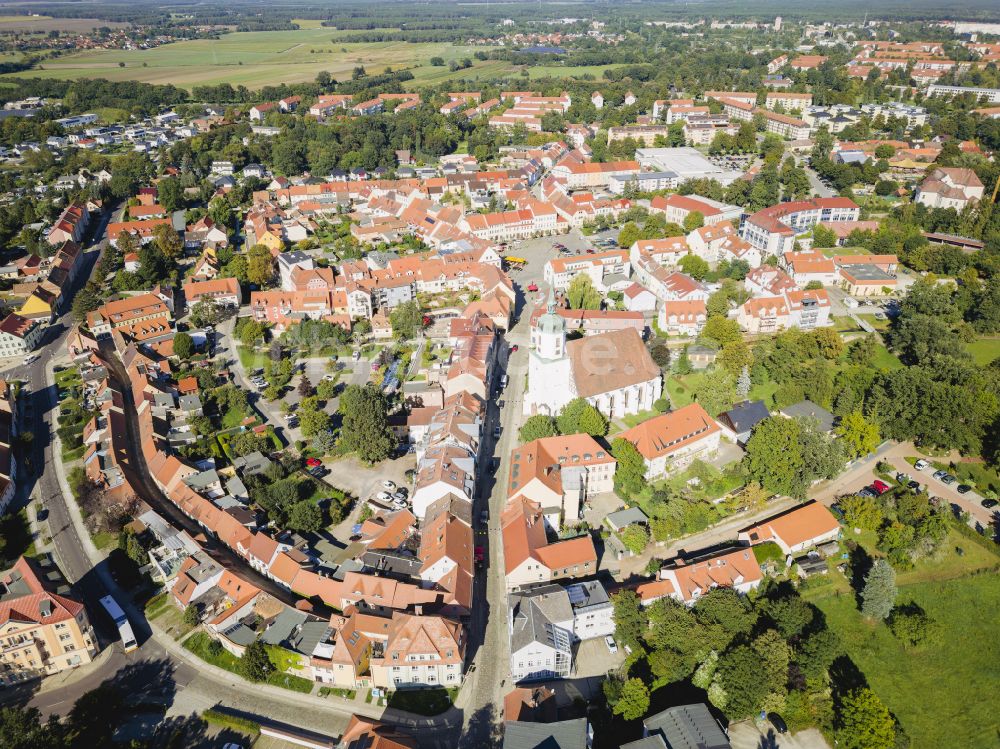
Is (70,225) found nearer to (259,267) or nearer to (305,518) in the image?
(259,267)

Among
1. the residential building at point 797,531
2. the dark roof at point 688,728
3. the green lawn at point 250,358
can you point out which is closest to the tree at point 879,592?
the residential building at point 797,531

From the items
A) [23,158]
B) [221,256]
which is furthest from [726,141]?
[23,158]

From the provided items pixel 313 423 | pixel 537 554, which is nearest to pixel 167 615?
pixel 313 423

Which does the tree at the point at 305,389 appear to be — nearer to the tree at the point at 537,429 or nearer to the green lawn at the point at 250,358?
the green lawn at the point at 250,358

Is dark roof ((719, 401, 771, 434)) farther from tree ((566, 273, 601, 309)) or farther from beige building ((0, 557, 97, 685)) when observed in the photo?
beige building ((0, 557, 97, 685))

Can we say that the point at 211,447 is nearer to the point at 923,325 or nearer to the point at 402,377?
the point at 402,377

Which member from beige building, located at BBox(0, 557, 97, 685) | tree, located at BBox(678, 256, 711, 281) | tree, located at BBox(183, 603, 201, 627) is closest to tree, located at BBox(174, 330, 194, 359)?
beige building, located at BBox(0, 557, 97, 685)
